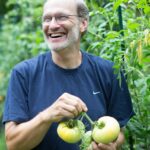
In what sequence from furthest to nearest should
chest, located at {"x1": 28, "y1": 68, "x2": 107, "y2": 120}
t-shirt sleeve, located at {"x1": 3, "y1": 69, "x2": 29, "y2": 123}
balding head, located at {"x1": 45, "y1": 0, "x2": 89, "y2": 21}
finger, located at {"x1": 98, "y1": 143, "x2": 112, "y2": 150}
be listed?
balding head, located at {"x1": 45, "y1": 0, "x2": 89, "y2": 21} → chest, located at {"x1": 28, "y1": 68, "x2": 107, "y2": 120} → t-shirt sleeve, located at {"x1": 3, "y1": 69, "x2": 29, "y2": 123} → finger, located at {"x1": 98, "y1": 143, "x2": 112, "y2": 150}

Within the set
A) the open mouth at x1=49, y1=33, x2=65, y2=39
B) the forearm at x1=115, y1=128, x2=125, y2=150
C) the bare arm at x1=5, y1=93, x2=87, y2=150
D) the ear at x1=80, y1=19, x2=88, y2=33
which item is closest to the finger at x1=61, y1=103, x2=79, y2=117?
the bare arm at x1=5, y1=93, x2=87, y2=150

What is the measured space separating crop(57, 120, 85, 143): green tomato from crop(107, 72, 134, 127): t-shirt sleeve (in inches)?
25.4

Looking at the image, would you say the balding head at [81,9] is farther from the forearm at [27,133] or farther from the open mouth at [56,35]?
the forearm at [27,133]

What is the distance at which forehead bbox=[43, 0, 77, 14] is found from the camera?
119 inches

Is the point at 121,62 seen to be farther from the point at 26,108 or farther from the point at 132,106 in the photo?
the point at 26,108

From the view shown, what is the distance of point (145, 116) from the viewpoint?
321cm

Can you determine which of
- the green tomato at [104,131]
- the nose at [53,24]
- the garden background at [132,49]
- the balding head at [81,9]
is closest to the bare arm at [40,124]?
the green tomato at [104,131]

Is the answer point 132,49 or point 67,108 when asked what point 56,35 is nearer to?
point 132,49

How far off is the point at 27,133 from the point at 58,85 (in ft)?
1.25

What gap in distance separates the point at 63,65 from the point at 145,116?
0.59 meters

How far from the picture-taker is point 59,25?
3.00 m

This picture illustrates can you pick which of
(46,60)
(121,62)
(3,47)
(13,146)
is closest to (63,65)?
(46,60)

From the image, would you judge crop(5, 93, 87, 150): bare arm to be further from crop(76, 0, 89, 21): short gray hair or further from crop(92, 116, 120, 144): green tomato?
crop(76, 0, 89, 21): short gray hair

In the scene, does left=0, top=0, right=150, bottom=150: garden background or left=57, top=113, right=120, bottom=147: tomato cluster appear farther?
left=0, top=0, right=150, bottom=150: garden background
